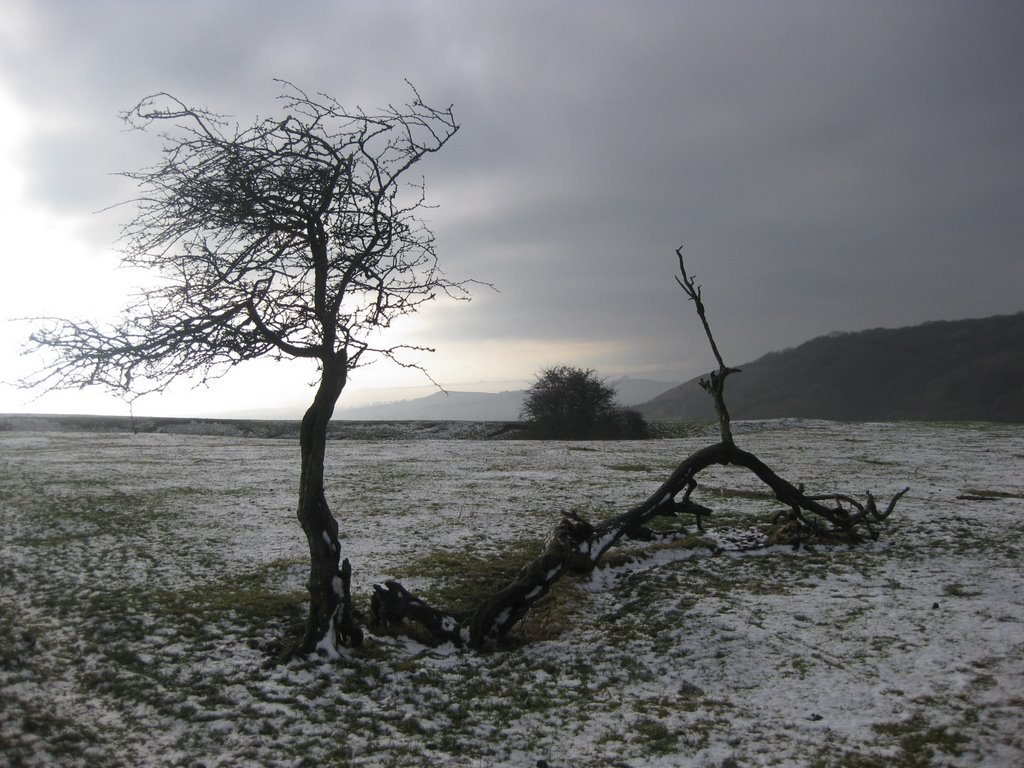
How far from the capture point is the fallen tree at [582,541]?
8805 millimetres

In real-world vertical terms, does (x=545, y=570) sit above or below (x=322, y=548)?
below

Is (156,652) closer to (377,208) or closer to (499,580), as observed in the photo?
(499,580)

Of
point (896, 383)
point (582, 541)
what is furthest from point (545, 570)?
point (896, 383)

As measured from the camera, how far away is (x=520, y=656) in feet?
27.5

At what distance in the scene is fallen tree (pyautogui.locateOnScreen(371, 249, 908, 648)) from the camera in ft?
28.9

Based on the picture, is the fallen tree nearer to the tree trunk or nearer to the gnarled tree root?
the gnarled tree root

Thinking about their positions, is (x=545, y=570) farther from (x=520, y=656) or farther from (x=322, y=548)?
(x=322, y=548)

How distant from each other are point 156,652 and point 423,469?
1910 centimetres

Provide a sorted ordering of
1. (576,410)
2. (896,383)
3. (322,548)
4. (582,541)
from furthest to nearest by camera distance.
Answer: (896,383)
(576,410)
(582,541)
(322,548)

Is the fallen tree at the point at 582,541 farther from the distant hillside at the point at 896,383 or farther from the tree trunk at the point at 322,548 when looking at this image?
the distant hillside at the point at 896,383

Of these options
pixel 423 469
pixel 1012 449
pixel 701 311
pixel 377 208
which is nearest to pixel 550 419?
pixel 423 469

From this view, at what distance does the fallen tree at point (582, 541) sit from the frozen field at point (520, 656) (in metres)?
0.42

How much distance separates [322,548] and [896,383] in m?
205

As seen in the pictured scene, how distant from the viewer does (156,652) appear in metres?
8.22
